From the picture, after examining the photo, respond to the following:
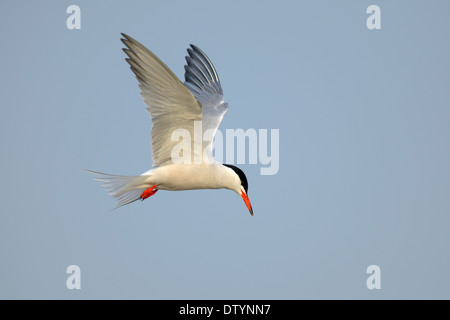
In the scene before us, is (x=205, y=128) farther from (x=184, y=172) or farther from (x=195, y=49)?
(x=195, y=49)

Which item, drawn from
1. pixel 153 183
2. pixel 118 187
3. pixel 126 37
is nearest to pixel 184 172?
pixel 153 183

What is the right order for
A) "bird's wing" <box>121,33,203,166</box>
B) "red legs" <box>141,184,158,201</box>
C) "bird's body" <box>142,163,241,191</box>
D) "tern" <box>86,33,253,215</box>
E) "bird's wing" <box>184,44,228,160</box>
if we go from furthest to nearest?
1. "bird's wing" <box>184,44,228,160</box>
2. "red legs" <box>141,184,158,201</box>
3. "bird's body" <box>142,163,241,191</box>
4. "tern" <box>86,33,253,215</box>
5. "bird's wing" <box>121,33,203,166</box>

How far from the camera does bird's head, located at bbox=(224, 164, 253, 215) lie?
298 inches

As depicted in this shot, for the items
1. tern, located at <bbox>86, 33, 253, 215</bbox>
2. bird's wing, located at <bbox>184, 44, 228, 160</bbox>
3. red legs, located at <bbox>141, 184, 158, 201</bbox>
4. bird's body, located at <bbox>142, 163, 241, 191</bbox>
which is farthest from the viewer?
bird's wing, located at <bbox>184, 44, 228, 160</bbox>

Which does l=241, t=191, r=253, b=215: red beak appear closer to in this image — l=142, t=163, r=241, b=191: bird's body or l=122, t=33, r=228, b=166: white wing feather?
l=142, t=163, r=241, b=191: bird's body

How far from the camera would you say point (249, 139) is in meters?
7.51

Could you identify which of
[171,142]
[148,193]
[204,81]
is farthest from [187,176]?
[204,81]

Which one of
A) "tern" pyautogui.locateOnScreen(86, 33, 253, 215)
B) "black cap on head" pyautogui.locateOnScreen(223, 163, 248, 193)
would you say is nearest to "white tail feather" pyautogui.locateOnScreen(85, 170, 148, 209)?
"tern" pyautogui.locateOnScreen(86, 33, 253, 215)

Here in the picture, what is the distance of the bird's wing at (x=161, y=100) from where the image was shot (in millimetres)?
6152

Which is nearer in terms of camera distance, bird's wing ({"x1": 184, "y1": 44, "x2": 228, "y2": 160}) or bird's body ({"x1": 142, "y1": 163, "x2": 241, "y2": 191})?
bird's body ({"x1": 142, "y1": 163, "x2": 241, "y2": 191})

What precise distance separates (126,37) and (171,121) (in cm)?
134

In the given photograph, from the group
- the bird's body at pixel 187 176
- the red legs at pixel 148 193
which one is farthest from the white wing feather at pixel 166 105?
the red legs at pixel 148 193

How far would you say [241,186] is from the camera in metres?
7.65

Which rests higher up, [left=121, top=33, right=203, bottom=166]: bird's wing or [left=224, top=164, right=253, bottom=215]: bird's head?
[left=121, top=33, right=203, bottom=166]: bird's wing
